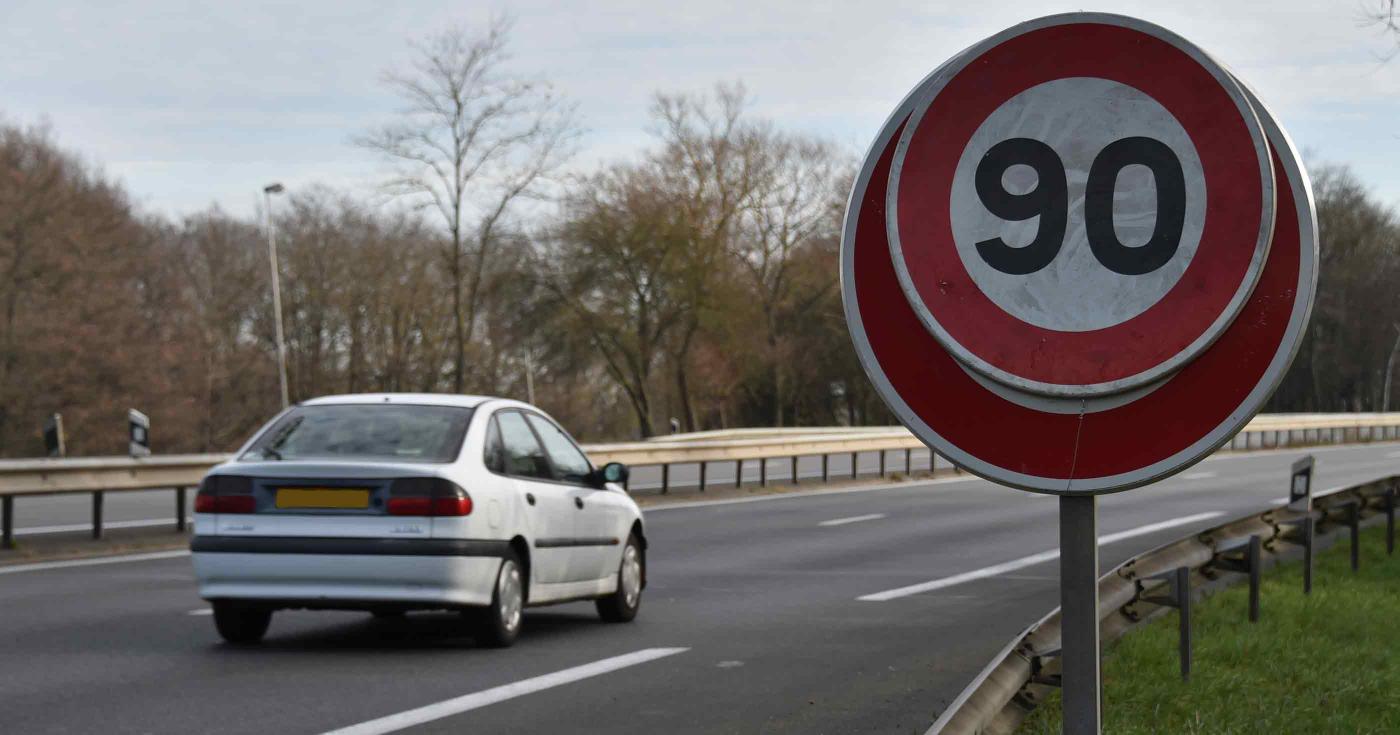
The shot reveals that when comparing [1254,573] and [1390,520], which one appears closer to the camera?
[1254,573]

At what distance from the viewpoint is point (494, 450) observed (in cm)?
1063

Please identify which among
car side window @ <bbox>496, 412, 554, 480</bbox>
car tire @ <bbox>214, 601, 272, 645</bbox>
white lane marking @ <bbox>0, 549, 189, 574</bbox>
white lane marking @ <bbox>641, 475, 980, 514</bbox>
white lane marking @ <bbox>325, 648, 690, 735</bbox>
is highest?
car side window @ <bbox>496, 412, 554, 480</bbox>

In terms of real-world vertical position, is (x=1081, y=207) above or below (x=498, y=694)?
above

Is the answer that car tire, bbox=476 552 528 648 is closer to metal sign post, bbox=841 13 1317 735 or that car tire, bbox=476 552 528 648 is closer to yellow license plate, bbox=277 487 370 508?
yellow license plate, bbox=277 487 370 508

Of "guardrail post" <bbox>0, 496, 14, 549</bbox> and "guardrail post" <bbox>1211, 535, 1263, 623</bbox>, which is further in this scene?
"guardrail post" <bbox>0, 496, 14, 549</bbox>

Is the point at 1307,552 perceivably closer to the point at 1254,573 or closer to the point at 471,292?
the point at 1254,573

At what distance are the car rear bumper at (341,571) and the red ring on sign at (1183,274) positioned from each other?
7.24 m

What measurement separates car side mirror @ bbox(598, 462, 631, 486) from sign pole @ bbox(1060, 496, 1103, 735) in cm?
901

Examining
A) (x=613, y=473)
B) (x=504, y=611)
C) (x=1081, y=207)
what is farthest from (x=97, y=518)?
(x=1081, y=207)

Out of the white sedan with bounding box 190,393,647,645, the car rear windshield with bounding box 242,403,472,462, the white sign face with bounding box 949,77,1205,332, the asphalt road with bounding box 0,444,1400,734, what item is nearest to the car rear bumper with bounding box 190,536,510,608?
the white sedan with bounding box 190,393,647,645

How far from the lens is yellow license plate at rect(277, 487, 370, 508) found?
983cm

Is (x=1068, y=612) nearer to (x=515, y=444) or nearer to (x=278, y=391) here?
(x=515, y=444)

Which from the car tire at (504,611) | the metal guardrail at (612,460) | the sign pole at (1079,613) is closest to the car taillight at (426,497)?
the car tire at (504,611)

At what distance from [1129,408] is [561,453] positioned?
927cm
